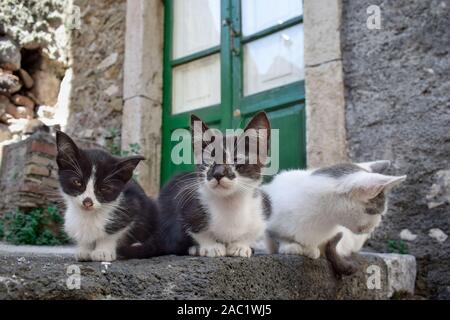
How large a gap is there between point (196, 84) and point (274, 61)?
0.92 meters

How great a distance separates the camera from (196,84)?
179 inches

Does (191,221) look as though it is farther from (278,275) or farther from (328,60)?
(328,60)

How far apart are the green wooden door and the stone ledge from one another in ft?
5.37

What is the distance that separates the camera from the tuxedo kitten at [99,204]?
162cm

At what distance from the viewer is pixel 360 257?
251cm

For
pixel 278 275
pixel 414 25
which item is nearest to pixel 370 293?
pixel 278 275

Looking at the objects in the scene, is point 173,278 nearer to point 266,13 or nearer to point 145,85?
point 266,13

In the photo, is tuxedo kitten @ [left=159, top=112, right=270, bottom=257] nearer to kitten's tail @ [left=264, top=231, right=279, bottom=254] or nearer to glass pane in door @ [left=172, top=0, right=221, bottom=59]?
kitten's tail @ [left=264, top=231, right=279, bottom=254]

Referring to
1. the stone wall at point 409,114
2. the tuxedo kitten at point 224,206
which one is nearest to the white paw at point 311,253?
the tuxedo kitten at point 224,206

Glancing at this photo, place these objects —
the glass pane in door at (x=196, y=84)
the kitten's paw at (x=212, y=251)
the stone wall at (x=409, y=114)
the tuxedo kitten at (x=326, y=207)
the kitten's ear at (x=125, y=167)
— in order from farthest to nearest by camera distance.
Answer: the glass pane in door at (x=196, y=84), the stone wall at (x=409, y=114), the tuxedo kitten at (x=326, y=207), the kitten's paw at (x=212, y=251), the kitten's ear at (x=125, y=167)

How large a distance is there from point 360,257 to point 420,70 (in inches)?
55.8

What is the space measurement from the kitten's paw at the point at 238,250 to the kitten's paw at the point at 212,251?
3cm

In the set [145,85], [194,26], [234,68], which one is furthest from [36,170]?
[194,26]

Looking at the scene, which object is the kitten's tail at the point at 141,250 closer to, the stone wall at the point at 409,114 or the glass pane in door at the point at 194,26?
the stone wall at the point at 409,114
